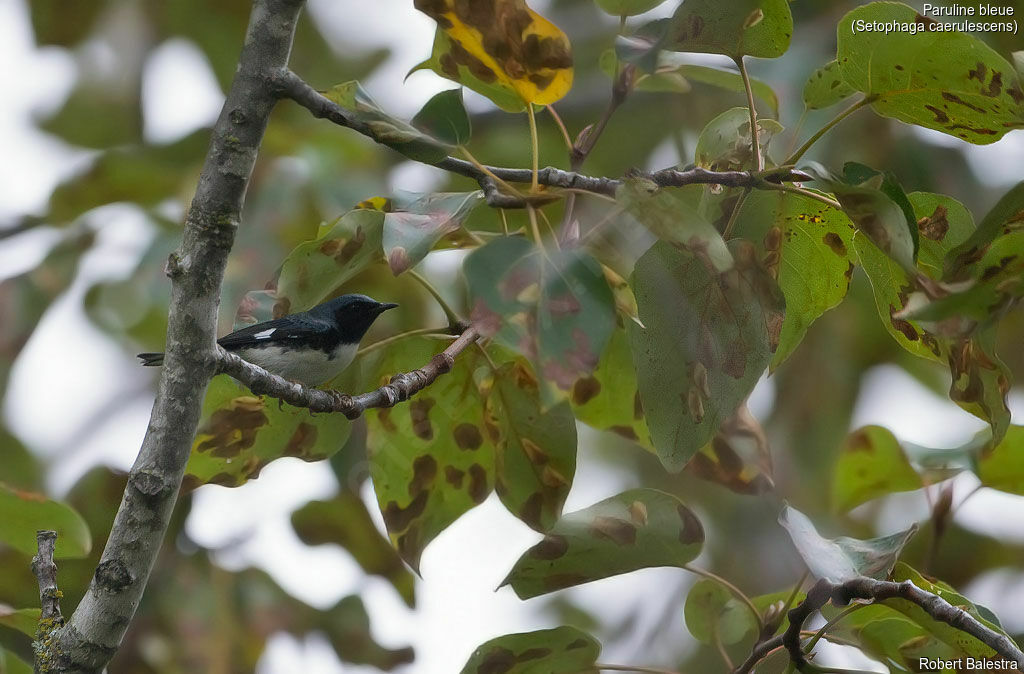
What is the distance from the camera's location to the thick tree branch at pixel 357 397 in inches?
72.3

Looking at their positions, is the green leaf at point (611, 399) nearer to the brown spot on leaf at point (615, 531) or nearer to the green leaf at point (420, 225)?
the brown spot on leaf at point (615, 531)

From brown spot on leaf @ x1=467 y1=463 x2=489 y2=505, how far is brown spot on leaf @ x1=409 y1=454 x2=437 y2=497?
0.27 ft

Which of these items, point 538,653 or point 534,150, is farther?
point 538,653

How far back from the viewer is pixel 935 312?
131 centimetres

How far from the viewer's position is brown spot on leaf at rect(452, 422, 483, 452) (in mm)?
2156

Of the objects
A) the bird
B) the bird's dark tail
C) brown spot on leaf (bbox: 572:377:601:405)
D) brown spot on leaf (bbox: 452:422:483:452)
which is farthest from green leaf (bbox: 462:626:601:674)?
the bird's dark tail

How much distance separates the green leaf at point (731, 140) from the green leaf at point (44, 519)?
1.62 m

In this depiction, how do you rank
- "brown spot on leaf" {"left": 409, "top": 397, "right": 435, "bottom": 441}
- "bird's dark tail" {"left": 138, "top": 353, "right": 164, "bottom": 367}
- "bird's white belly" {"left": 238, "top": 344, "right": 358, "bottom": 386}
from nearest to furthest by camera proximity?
"brown spot on leaf" {"left": 409, "top": 397, "right": 435, "bottom": 441}, "bird's white belly" {"left": 238, "top": 344, "right": 358, "bottom": 386}, "bird's dark tail" {"left": 138, "top": 353, "right": 164, "bottom": 367}

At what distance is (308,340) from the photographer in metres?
3.42

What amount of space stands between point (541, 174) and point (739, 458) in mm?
869

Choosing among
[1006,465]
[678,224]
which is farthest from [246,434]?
[1006,465]

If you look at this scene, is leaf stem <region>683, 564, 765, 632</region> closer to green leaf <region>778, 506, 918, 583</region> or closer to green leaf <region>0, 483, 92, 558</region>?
green leaf <region>778, 506, 918, 583</region>

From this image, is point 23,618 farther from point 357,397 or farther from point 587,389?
point 587,389

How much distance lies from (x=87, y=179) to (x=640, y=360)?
3467 millimetres
